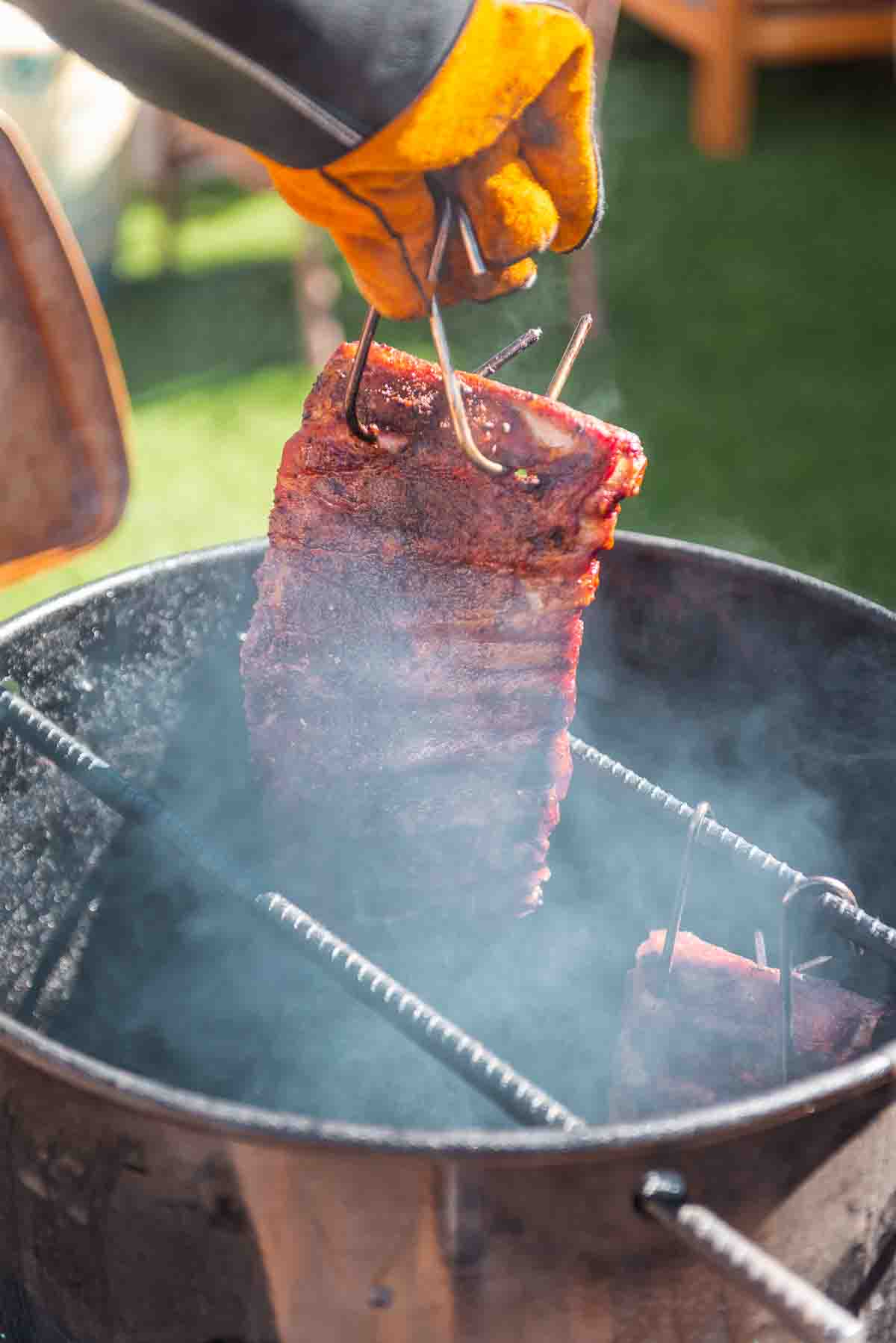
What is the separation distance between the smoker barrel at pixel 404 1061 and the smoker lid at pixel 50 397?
0.59 metres

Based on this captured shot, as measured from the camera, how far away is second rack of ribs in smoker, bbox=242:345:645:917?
65.5 inches

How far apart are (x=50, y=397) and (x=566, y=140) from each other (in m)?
1.48

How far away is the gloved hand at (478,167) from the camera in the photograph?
4.31 ft

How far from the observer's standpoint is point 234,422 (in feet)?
16.9

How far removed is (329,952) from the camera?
1537 millimetres

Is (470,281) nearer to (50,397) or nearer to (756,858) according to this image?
(756,858)

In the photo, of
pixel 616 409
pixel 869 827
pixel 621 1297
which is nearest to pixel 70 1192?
pixel 621 1297

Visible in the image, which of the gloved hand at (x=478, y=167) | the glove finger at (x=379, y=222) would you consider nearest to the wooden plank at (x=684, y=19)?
the gloved hand at (x=478, y=167)

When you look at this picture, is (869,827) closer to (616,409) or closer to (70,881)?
(70,881)

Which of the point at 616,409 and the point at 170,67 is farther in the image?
the point at 616,409

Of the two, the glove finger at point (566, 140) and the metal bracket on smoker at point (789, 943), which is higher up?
the glove finger at point (566, 140)

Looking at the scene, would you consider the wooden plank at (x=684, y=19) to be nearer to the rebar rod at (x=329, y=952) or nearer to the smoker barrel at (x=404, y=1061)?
the smoker barrel at (x=404, y=1061)

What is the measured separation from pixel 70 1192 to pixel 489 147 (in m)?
1.15

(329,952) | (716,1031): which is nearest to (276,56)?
(329,952)
